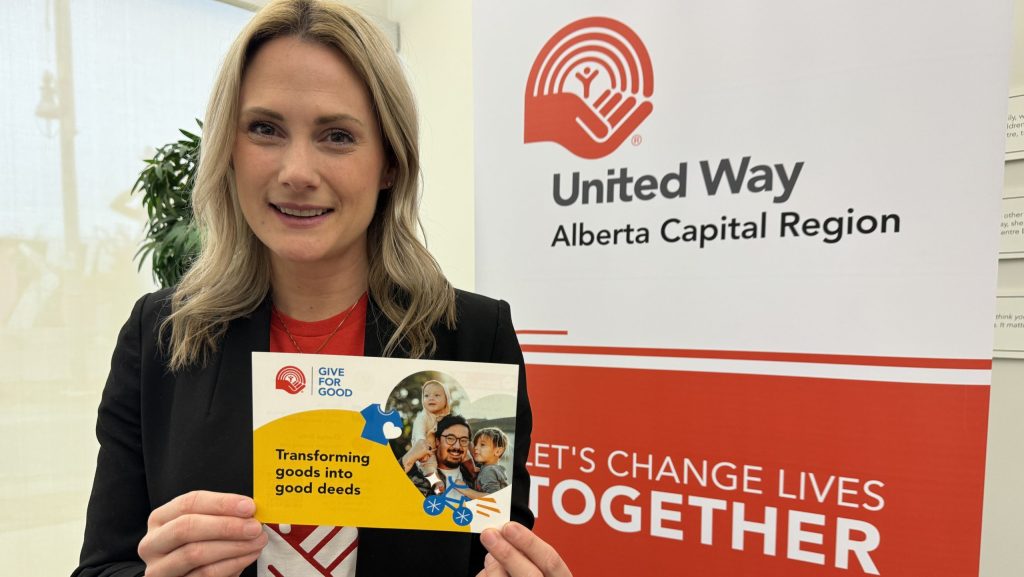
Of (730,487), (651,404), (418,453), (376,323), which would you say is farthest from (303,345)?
(730,487)

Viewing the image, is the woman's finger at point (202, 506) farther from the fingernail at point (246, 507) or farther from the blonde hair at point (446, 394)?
the blonde hair at point (446, 394)

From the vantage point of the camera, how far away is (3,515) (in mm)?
2668

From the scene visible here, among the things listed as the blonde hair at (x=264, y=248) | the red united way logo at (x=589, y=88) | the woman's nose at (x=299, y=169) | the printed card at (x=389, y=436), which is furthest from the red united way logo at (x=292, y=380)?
the red united way logo at (x=589, y=88)

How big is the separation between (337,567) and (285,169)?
675 mm

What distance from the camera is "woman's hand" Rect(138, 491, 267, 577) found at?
0.90 metres

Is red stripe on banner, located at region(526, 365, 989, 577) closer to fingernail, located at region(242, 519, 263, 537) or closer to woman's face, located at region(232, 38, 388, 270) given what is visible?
woman's face, located at region(232, 38, 388, 270)

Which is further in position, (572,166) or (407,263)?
(572,166)

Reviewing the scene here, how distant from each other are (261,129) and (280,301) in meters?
0.33

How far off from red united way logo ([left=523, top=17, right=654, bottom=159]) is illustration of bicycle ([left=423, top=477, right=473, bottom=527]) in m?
1.21

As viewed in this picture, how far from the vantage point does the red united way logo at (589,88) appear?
185 centimetres

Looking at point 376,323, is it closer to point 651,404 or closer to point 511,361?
point 511,361

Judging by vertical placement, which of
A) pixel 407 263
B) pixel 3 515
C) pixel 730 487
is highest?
pixel 407 263

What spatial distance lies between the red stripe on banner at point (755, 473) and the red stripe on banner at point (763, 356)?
0.16 feet

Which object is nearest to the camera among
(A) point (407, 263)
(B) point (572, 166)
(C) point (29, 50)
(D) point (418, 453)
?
(D) point (418, 453)
